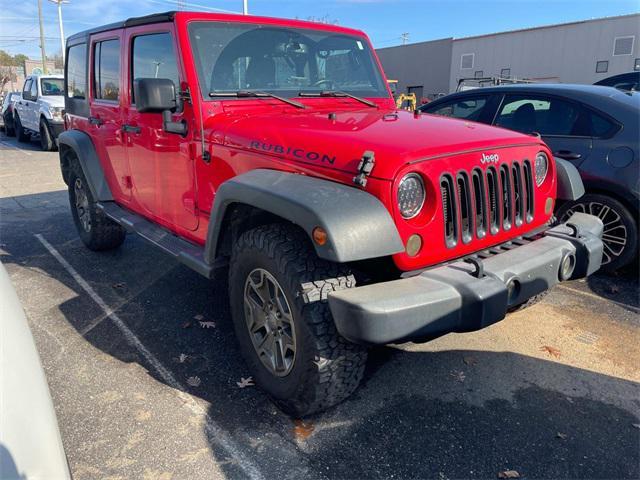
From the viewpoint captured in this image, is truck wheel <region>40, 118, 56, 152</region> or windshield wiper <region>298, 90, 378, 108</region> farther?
truck wheel <region>40, 118, 56, 152</region>

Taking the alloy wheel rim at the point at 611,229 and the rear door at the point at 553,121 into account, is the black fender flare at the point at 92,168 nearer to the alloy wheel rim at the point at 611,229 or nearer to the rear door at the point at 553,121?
the rear door at the point at 553,121

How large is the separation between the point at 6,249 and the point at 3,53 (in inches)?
2435

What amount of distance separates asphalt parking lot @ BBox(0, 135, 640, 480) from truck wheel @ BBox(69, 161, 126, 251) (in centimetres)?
76

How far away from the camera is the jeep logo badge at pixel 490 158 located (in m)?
2.60

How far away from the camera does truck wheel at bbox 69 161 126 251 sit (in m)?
5.00

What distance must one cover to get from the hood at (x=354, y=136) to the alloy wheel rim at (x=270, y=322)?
2.26 feet

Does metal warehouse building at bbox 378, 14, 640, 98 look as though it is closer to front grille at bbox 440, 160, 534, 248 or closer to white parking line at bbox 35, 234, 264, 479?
front grille at bbox 440, 160, 534, 248

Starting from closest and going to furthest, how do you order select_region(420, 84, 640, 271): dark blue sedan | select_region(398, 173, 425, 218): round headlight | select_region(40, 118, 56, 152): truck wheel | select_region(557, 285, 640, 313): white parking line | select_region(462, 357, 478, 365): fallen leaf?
select_region(398, 173, 425, 218): round headlight
select_region(462, 357, 478, 365): fallen leaf
select_region(557, 285, 640, 313): white parking line
select_region(420, 84, 640, 271): dark blue sedan
select_region(40, 118, 56, 152): truck wheel

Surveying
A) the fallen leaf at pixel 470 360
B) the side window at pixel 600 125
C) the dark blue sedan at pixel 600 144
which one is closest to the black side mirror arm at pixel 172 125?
the fallen leaf at pixel 470 360

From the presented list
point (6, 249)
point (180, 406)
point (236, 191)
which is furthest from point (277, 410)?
point (6, 249)

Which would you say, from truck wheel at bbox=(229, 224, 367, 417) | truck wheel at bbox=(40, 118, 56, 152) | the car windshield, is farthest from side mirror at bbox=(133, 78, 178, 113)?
the car windshield

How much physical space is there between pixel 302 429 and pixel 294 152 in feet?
4.72

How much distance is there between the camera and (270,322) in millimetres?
2721

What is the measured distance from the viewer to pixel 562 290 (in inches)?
174
